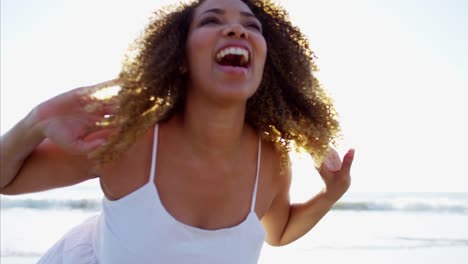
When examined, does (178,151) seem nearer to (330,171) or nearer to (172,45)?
(172,45)

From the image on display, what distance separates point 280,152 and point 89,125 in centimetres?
121

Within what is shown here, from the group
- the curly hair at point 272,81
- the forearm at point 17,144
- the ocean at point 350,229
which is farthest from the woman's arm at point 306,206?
the ocean at point 350,229

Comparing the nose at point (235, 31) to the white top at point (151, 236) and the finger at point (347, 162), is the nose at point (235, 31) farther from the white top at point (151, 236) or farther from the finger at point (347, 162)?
the finger at point (347, 162)

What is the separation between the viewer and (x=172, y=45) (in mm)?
2883

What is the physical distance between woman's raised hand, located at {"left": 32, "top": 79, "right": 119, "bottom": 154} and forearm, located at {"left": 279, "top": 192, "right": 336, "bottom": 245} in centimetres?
135

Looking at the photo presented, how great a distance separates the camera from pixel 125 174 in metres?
2.64

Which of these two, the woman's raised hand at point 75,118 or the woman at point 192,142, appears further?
the woman at point 192,142

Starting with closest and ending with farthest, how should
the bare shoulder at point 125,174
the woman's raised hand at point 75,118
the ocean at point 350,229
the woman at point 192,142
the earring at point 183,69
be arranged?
the woman's raised hand at point 75,118 < the woman at point 192,142 < the bare shoulder at point 125,174 < the earring at point 183,69 < the ocean at point 350,229

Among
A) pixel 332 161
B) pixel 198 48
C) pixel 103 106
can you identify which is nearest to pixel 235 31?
pixel 198 48

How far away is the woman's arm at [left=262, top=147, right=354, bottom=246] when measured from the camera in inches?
124

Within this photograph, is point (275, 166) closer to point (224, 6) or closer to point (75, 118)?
point (224, 6)

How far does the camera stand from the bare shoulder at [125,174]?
263cm

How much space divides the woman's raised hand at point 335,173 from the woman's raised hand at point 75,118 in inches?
50.8

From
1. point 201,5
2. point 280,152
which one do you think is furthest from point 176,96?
point 280,152
